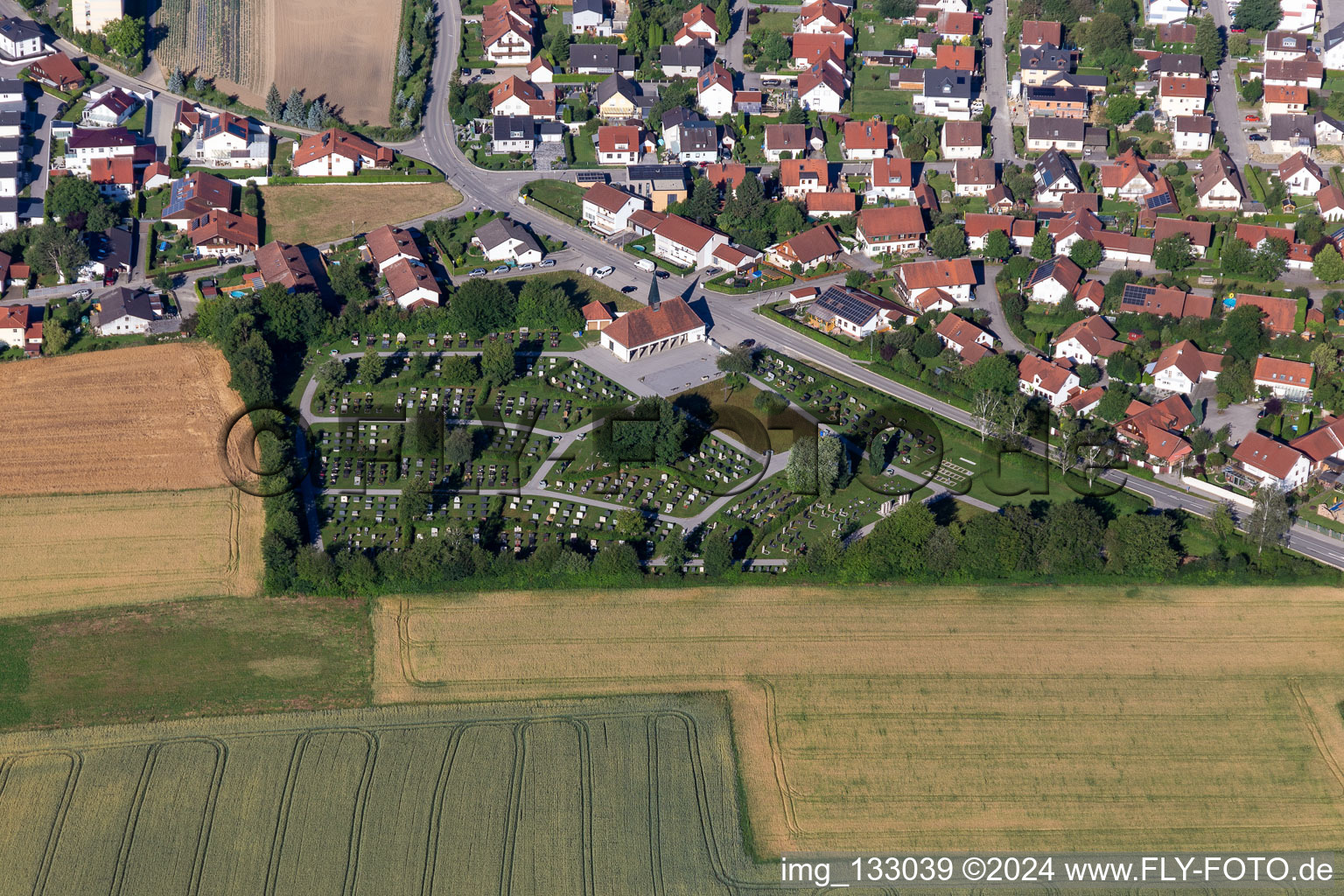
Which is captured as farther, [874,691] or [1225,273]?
[1225,273]

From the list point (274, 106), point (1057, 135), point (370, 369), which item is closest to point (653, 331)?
point (370, 369)

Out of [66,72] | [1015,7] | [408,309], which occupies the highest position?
[1015,7]

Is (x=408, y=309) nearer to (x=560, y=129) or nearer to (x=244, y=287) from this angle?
(x=244, y=287)

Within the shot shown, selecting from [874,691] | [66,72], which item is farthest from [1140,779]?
[66,72]

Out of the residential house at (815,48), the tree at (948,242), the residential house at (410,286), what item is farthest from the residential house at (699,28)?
the residential house at (410,286)

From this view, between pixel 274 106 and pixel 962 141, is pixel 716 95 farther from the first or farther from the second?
pixel 274 106
